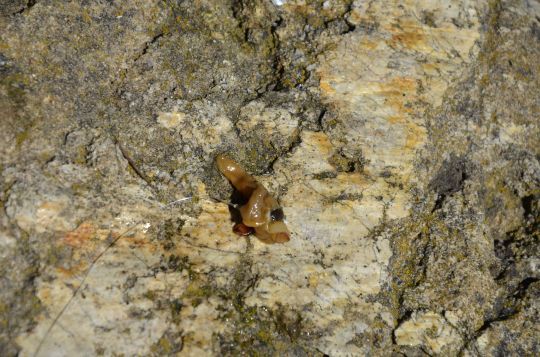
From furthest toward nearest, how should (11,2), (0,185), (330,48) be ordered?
(330,48), (11,2), (0,185)

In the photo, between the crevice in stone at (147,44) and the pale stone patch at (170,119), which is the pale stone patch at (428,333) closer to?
the pale stone patch at (170,119)

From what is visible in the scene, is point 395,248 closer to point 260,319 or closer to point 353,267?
point 353,267

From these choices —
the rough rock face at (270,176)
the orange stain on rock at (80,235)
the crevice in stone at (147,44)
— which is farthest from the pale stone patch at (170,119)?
the orange stain on rock at (80,235)

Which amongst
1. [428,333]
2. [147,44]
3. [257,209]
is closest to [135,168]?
[257,209]

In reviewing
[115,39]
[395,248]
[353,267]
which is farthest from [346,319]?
[115,39]

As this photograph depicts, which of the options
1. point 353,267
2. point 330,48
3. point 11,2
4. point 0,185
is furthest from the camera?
point 330,48

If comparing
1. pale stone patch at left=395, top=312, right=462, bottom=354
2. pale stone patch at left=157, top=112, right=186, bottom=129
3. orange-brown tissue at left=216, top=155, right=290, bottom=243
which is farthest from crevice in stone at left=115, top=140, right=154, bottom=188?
pale stone patch at left=395, top=312, right=462, bottom=354
